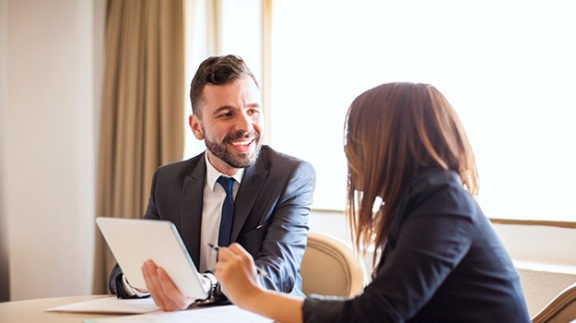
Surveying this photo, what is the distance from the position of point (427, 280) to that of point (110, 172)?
9.13 feet

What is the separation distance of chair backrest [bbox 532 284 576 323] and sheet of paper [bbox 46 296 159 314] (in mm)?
935

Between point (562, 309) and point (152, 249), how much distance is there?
0.94m

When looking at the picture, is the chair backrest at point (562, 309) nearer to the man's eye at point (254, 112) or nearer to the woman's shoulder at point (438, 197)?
the woman's shoulder at point (438, 197)

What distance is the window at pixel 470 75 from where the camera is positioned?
223 centimetres

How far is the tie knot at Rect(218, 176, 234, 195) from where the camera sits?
1.96 m

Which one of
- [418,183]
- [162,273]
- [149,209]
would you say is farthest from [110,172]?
[418,183]

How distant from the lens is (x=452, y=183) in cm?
105

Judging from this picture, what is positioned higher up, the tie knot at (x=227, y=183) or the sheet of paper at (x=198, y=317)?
the tie knot at (x=227, y=183)

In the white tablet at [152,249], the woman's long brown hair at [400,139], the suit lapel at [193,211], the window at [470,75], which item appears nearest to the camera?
the woman's long brown hair at [400,139]

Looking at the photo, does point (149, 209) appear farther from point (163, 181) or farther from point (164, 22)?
point (164, 22)

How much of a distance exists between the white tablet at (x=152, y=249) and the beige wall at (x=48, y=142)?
2147 millimetres

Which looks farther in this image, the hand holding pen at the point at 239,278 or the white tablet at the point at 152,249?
the white tablet at the point at 152,249

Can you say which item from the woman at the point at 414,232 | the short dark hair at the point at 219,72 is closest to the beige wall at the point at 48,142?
the short dark hair at the point at 219,72

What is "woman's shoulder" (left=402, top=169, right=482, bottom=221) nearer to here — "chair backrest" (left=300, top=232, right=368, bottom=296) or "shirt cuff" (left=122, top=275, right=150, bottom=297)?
"chair backrest" (left=300, top=232, right=368, bottom=296)
